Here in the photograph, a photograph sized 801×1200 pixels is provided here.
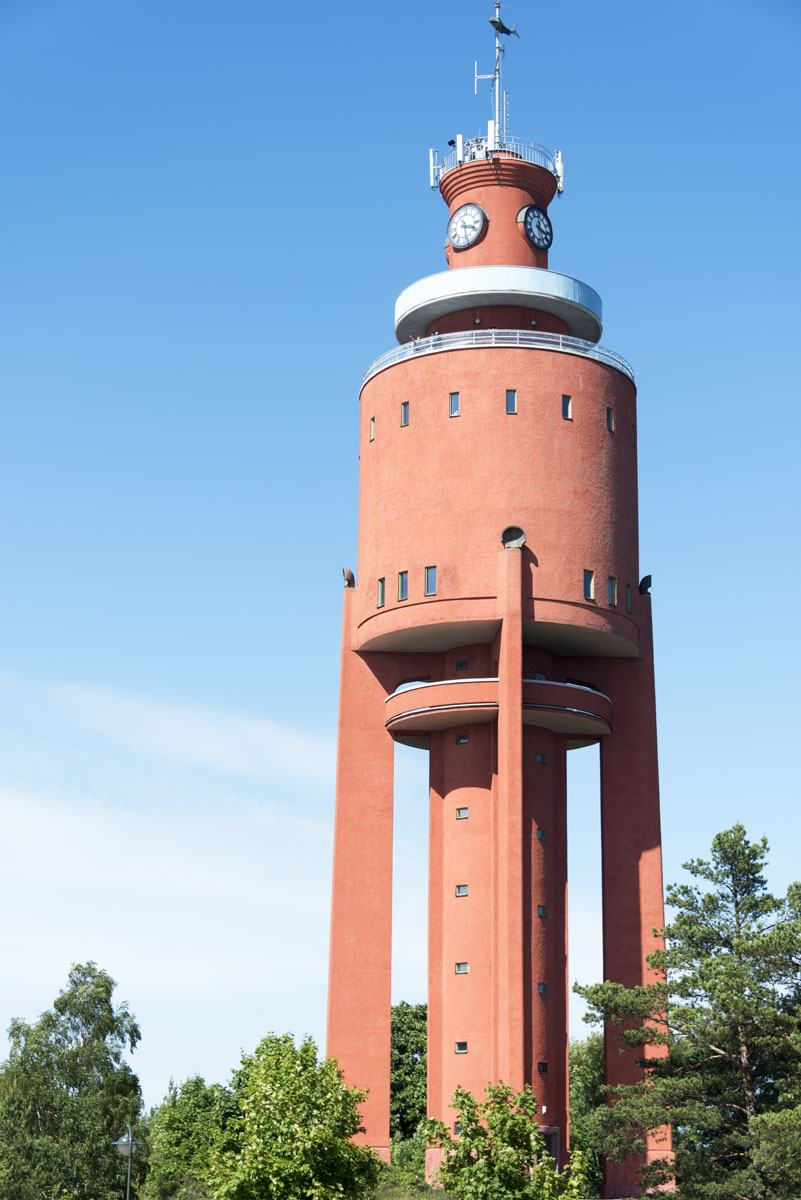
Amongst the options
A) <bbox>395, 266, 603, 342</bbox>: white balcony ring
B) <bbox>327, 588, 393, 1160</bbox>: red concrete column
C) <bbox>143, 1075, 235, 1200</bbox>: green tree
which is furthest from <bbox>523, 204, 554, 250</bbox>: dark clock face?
<bbox>143, 1075, 235, 1200</bbox>: green tree

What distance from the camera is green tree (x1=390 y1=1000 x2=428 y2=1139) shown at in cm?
6769

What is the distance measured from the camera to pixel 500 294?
55.0 meters

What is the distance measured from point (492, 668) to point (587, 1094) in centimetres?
2315

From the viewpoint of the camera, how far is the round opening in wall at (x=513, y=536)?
5084 cm

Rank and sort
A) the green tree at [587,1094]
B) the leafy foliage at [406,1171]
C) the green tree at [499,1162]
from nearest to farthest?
the green tree at [499,1162]
the leafy foliage at [406,1171]
the green tree at [587,1094]

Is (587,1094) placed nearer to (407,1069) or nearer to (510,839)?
(407,1069)

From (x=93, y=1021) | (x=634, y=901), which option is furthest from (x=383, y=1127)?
(x=93, y=1021)

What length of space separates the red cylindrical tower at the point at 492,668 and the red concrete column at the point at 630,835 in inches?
2.7

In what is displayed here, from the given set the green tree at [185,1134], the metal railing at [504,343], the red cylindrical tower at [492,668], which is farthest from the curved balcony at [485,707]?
the green tree at [185,1134]

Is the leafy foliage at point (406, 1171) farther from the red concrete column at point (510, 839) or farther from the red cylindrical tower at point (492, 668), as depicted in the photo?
the red concrete column at point (510, 839)

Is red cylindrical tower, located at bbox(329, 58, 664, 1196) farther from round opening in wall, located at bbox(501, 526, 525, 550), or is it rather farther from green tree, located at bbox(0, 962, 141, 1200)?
green tree, located at bbox(0, 962, 141, 1200)

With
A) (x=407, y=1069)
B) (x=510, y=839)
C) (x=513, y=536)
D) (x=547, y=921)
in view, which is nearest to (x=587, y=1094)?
(x=407, y=1069)

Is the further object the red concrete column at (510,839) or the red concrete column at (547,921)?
the red concrete column at (547,921)

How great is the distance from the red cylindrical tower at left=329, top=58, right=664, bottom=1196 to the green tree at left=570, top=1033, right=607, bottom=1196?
7.17 metres
